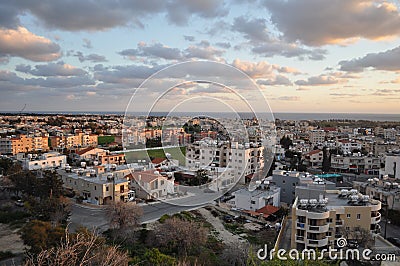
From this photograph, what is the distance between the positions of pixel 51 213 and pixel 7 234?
0.74 m

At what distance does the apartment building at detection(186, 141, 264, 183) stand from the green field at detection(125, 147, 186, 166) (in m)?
0.43

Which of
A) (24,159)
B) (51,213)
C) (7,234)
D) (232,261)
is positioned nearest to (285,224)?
(232,261)

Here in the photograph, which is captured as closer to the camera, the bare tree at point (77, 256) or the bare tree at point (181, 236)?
the bare tree at point (77, 256)

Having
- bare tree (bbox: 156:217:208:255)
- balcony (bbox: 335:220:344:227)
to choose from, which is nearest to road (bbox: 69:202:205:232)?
bare tree (bbox: 156:217:208:255)

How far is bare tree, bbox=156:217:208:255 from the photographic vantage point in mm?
4453

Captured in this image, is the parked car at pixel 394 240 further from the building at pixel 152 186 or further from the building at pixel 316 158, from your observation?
the building at pixel 316 158

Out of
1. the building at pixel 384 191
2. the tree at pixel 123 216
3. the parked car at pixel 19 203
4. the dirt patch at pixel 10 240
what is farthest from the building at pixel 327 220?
the parked car at pixel 19 203

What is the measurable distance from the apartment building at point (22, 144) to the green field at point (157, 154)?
5.58 metres

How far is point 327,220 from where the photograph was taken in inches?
182

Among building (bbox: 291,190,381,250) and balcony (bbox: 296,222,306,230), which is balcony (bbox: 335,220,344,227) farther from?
balcony (bbox: 296,222,306,230)

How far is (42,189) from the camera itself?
6.60 metres

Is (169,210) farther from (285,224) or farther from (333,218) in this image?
(333,218)

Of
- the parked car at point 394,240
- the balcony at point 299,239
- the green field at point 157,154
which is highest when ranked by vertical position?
the green field at point 157,154

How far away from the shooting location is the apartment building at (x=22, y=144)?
43.7 ft
